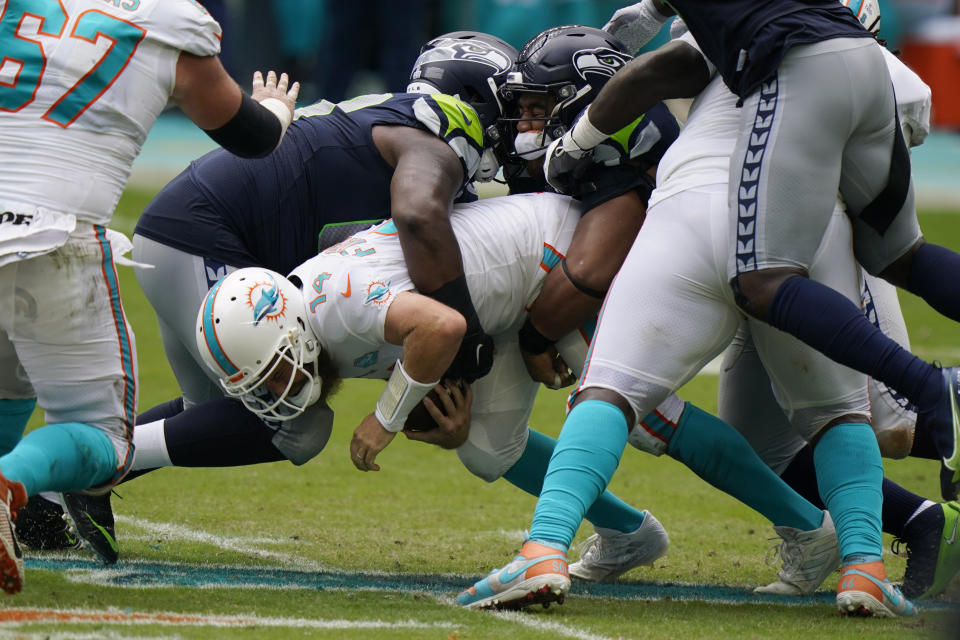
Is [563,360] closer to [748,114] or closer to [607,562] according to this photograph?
[607,562]

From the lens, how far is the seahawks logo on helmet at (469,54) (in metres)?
4.20

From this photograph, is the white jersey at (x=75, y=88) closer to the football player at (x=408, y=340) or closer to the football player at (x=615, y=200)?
the football player at (x=408, y=340)

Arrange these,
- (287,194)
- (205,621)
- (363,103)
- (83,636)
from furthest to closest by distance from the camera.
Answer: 1. (363,103)
2. (287,194)
3. (205,621)
4. (83,636)

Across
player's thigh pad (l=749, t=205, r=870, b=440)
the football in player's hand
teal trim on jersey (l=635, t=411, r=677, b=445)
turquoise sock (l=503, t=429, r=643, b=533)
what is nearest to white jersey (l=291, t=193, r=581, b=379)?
the football in player's hand

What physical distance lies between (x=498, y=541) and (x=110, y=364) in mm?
1487

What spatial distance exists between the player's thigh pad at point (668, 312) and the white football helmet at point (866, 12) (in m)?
0.90

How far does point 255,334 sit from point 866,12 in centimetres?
194

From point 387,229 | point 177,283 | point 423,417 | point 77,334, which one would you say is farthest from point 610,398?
point 177,283

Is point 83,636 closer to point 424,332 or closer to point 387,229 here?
point 424,332

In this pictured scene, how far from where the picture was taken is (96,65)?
3074 mm

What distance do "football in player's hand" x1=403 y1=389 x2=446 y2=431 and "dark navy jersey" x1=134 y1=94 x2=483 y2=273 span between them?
0.59 metres

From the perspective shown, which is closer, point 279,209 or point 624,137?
point 624,137

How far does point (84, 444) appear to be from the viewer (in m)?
3.15

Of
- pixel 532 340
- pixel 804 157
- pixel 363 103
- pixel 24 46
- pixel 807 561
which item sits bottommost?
pixel 807 561
